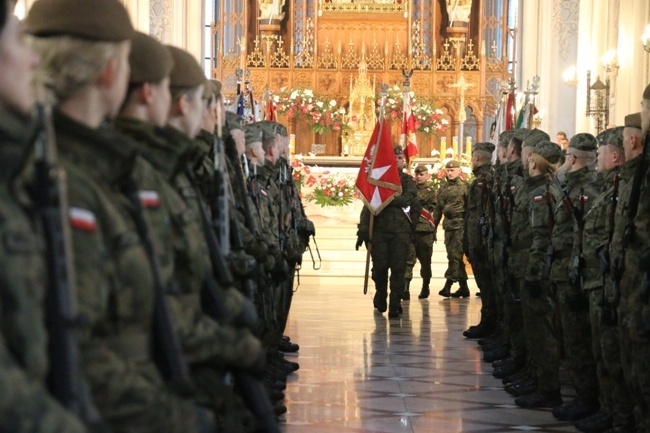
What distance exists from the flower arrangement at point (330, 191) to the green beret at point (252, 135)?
10.9 metres

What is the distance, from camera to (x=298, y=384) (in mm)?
9078

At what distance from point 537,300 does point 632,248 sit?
261 centimetres

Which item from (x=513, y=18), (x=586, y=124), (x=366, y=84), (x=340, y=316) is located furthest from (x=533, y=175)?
(x=513, y=18)

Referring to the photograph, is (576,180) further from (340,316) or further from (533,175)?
(340,316)

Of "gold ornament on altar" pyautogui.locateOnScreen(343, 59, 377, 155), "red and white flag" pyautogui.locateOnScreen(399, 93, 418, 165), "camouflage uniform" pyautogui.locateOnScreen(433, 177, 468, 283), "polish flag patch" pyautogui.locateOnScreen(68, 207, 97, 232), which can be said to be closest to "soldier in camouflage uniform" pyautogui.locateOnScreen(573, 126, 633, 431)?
"polish flag patch" pyautogui.locateOnScreen(68, 207, 97, 232)

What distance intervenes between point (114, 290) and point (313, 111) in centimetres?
2228

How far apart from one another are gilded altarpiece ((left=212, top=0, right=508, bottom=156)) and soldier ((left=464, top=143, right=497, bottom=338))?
1282 centimetres

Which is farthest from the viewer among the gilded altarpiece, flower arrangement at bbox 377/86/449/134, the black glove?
the gilded altarpiece

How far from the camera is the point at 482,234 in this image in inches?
465

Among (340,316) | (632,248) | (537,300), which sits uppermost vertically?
(632,248)

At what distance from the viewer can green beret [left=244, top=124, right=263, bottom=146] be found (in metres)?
8.91

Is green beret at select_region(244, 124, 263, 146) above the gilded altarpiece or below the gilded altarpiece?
below

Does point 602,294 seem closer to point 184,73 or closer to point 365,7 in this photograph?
point 184,73

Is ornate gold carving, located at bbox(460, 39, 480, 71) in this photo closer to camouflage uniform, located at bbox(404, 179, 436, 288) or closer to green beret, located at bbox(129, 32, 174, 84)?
camouflage uniform, located at bbox(404, 179, 436, 288)
